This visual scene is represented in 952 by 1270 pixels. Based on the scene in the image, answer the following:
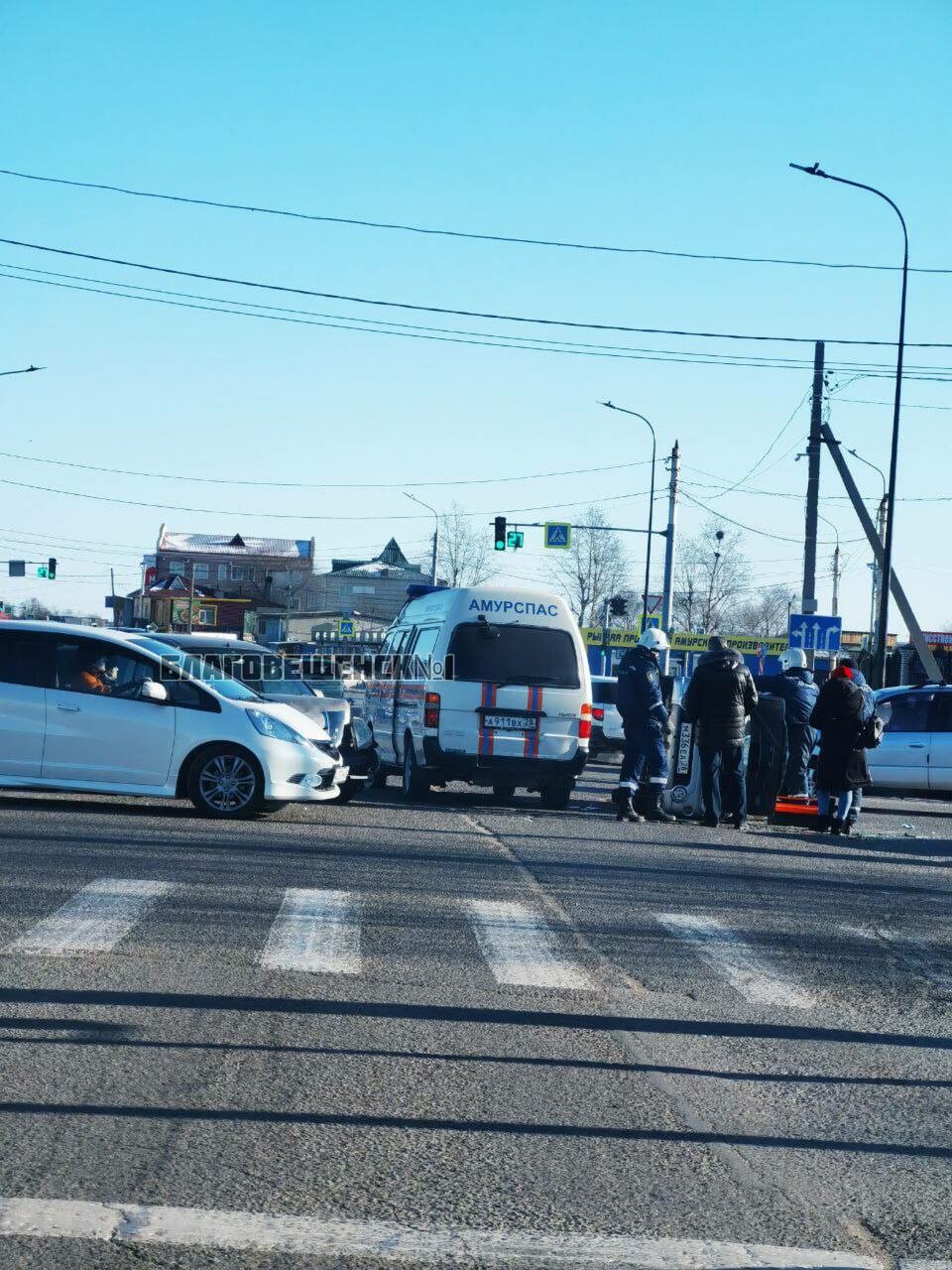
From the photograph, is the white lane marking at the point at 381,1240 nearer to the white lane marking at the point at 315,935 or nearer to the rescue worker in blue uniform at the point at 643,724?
the white lane marking at the point at 315,935

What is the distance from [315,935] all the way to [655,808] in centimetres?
932

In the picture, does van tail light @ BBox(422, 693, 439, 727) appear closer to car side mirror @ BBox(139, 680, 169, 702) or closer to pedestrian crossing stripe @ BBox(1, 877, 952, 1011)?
car side mirror @ BBox(139, 680, 169, 702)

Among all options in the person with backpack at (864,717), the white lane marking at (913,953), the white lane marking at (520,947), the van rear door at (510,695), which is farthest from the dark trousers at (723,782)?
the white lane marking at (520,947)

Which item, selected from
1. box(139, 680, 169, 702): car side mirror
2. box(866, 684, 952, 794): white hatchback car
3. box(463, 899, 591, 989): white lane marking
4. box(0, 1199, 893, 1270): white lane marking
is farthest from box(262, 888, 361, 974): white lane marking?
box(866, 684, 952, 794): white hatchback car

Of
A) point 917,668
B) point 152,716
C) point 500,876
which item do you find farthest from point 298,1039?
point 917,668

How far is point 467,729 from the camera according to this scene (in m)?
17.6

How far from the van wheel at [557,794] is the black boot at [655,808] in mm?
1041

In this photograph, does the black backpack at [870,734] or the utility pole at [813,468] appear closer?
the black backpack at [870,734]

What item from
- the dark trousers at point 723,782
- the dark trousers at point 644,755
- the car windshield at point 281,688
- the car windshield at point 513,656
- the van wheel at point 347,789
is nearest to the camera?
the van wheel at point 347,789

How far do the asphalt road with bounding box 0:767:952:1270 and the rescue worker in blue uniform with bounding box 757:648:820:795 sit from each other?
6.35m

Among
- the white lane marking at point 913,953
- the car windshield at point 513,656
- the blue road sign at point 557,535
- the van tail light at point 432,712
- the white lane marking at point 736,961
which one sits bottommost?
the white lane marking at point 913,953

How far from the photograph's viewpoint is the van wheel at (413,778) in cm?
1831

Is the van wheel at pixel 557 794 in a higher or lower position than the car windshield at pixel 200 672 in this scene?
lower

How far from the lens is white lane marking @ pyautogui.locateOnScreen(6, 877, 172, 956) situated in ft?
26.0
